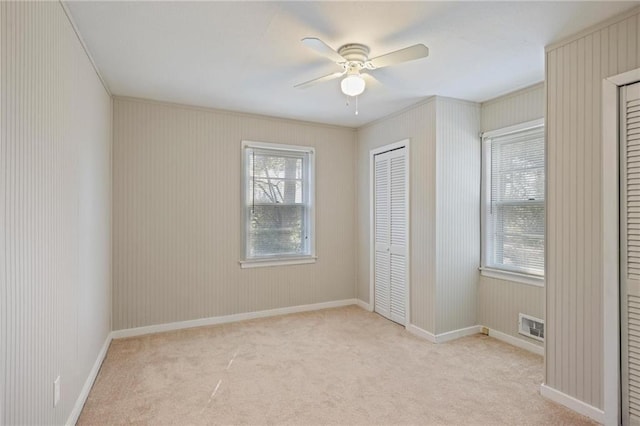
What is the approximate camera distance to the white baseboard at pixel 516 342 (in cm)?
324

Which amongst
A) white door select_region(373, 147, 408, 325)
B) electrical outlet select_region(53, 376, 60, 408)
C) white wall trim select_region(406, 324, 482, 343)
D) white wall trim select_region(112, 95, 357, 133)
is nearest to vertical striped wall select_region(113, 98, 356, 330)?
white wall trim select_region(112, 95, 357, 133)

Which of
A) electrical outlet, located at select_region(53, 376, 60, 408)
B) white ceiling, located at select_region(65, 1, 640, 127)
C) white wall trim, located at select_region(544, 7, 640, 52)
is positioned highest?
white ceiling, located at select_region(65, 1, 640, 127)

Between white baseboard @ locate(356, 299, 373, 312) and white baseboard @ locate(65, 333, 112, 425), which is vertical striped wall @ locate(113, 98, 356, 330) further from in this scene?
white baseboard @ locate(356, 299, 373, 312)

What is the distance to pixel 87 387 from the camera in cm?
252

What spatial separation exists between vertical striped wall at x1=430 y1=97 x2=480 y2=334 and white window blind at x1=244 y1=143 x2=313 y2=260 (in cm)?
173

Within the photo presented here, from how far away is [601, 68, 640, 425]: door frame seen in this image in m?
2.12

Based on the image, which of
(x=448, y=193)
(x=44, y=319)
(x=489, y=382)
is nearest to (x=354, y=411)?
(x=489, y=382)

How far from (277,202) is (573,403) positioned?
3383mm

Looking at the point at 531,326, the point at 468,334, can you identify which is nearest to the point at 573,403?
the point at 531,326

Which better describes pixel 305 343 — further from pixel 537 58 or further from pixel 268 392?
pixel 537 58

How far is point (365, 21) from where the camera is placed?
→ 2.16m

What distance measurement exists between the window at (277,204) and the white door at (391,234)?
883 mm

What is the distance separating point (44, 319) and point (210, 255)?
2336 mm

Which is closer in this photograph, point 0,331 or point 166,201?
point 0,331
